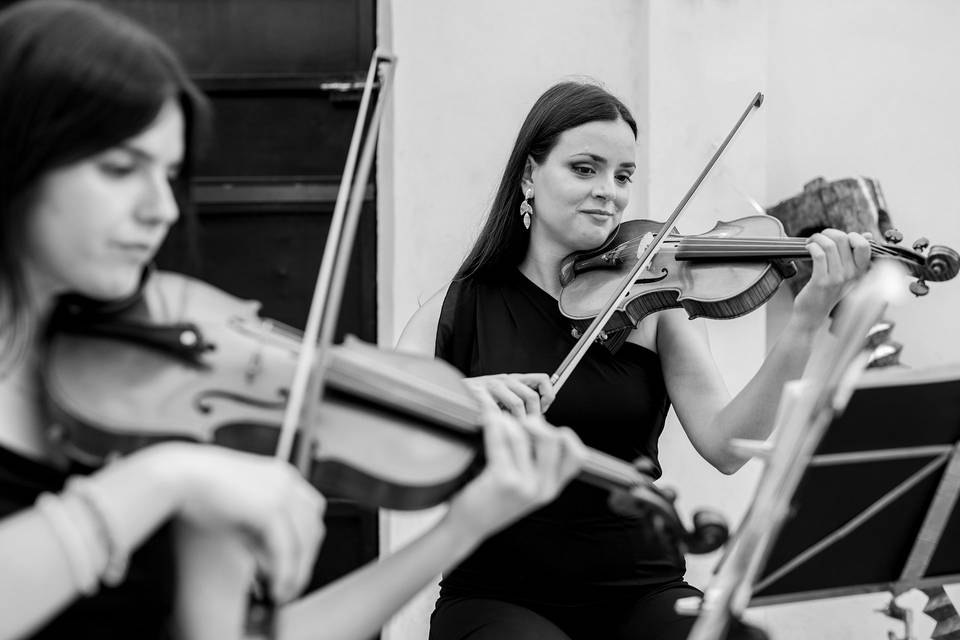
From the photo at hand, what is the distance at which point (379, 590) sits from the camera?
105 centimetres

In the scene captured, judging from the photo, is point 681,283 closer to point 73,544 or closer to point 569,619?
point 569,619

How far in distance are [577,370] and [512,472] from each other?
0.78m

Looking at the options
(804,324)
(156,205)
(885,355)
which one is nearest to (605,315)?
(804,324)

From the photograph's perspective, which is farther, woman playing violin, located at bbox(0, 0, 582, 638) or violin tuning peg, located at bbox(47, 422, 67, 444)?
violin tuning peg, located at bbox(47, 422, 67, 444)

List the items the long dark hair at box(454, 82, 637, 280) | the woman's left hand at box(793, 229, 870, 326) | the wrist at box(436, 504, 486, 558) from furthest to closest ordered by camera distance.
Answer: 1. the long dark hair at box(454, 82, 637, 280)
2. the woman's left hand at box(793, 229, 870, 326)
3. the wrist at box(436, 504, 486, 558)

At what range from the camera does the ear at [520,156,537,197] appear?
6.29 feet

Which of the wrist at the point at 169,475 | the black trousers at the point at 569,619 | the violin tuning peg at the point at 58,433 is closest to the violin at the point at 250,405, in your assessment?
the violin tuning peg at the point at 58,433

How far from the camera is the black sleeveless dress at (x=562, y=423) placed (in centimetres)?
167

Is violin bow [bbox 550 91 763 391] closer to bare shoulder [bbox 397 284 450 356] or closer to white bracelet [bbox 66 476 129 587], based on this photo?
bare shoulder [bbox 397 284 450 356]

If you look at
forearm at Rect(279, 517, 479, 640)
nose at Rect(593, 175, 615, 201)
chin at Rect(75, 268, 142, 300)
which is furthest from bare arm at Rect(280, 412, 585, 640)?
nose at Rect(593, 175, 615, 201)

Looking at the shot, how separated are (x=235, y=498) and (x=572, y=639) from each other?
935 mm

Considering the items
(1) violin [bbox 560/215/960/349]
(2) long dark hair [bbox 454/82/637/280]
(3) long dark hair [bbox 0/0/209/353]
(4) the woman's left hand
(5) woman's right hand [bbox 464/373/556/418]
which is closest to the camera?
(3) long dark hair [bbox 0/0/209/353]

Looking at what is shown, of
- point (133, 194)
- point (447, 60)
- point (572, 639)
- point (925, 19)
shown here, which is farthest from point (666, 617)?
point (925, 19)

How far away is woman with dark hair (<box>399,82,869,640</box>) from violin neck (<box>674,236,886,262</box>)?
0.28 ft
